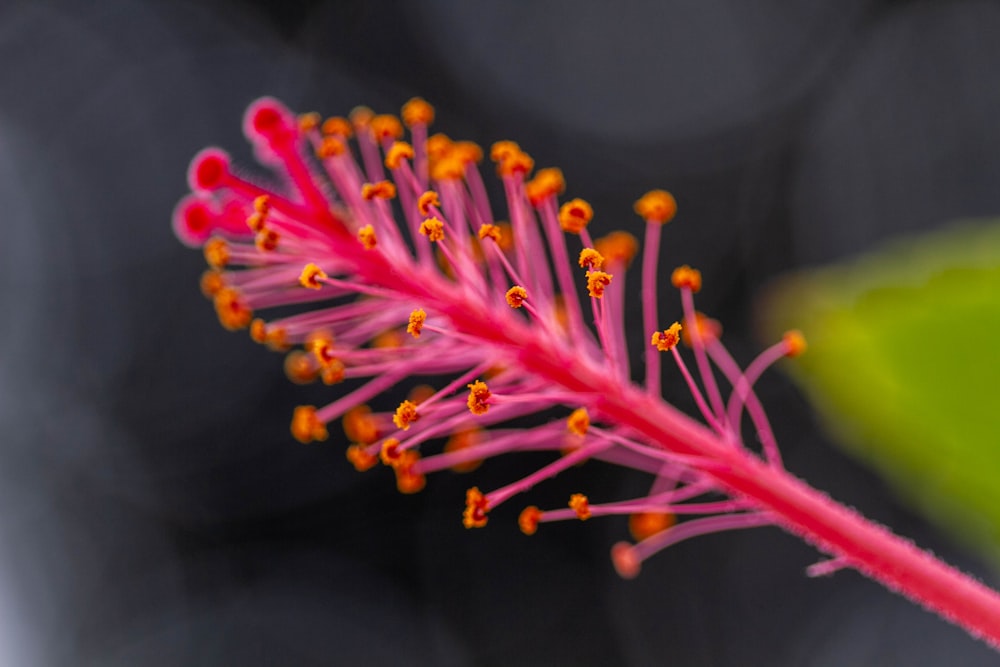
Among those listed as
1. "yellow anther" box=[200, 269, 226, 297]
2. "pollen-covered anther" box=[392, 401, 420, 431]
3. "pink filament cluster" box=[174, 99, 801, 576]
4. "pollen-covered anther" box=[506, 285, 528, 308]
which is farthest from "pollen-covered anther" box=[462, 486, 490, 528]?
"yellow anther" box=[200, 269, 226, 297]

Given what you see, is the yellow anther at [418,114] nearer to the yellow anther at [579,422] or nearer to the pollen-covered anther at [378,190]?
the pollen-covered anther at [378,190]

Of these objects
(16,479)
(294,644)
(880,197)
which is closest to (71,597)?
(16,479)

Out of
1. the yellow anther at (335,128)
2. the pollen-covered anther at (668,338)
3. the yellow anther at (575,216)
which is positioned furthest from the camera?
the yellow anther at (335,128)

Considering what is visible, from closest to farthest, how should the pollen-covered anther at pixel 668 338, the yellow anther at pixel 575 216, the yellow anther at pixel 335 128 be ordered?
the pollen-covered anther at pixel 668 338 < the yellow anther at pixel 575 216 < the yellow anther at pixel 335 128

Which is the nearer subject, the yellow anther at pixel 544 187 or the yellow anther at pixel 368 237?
the yellow anther at pixel 368 237

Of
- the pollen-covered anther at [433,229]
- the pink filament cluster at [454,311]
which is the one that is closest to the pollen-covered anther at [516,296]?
the pink filament cluster at [454,311]

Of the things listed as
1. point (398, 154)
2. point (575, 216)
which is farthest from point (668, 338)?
point (398, 154)

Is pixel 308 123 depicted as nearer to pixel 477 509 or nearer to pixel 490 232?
pixel 490 232
